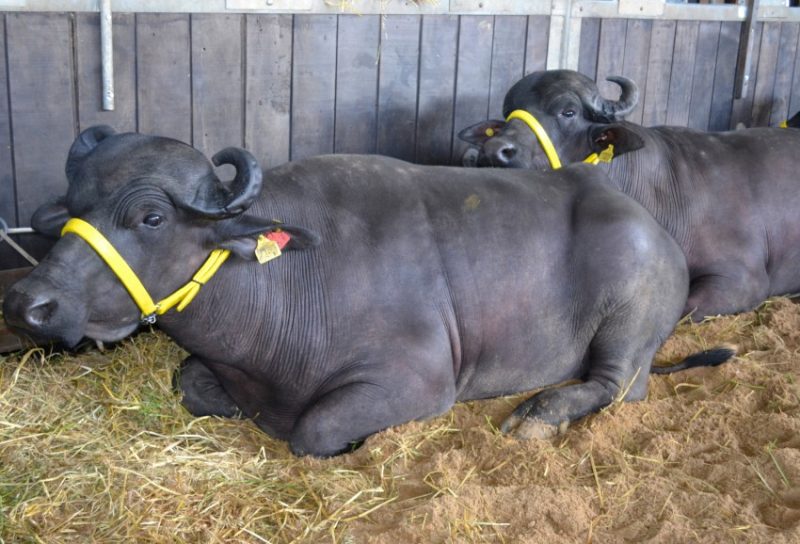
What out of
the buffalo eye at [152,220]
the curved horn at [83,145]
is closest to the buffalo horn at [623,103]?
the curved horn at [83,145]

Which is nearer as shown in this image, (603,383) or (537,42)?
(603,383)

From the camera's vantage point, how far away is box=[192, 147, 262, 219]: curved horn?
4.11 m

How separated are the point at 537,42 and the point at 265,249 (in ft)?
13.4

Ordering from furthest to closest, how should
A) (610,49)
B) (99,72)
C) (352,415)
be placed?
(610,49) < (99,72) < (352,415)

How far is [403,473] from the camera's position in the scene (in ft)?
13.9

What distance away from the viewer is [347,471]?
4227mm

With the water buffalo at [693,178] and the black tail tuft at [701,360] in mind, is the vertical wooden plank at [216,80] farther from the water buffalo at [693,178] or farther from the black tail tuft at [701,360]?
the black tail tuft at [701,360]

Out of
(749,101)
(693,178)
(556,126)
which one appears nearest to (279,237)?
(556,126)

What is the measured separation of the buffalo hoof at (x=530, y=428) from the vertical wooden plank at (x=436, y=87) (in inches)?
119

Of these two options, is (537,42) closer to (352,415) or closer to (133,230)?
(352,415)

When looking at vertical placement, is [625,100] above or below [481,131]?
above

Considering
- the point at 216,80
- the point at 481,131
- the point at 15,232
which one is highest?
the point at 216,80

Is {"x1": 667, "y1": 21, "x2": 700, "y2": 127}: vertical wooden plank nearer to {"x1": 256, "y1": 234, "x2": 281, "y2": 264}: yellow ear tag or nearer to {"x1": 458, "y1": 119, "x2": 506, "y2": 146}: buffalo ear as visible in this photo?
{"x1": 458, "y1": 119, "x2": 506, "y2": 146}: buffalo ear

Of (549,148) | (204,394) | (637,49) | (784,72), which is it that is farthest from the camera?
(784,72)
